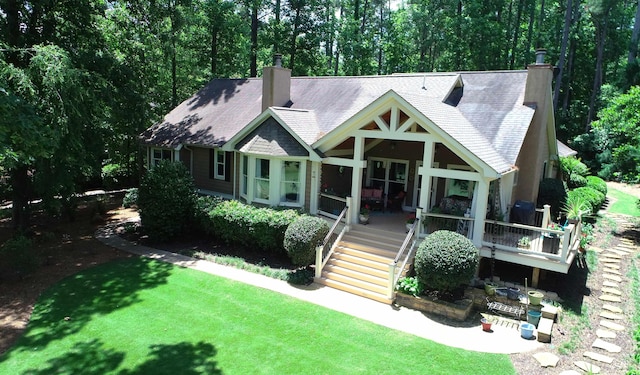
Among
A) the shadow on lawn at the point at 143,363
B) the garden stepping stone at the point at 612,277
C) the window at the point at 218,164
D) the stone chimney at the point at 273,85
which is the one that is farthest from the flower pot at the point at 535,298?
the stone chimney at the point at 273,85

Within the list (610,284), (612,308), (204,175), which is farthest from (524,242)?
(204,175)

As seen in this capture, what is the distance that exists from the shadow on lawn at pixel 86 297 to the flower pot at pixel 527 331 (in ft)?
33.3

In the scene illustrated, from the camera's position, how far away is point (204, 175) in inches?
826

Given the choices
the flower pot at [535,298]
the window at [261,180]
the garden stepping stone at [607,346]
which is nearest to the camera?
the garden stepping stone at [607,346]

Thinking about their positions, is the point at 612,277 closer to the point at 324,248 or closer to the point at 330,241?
the point at 330,241

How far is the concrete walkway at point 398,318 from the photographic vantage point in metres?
10.3

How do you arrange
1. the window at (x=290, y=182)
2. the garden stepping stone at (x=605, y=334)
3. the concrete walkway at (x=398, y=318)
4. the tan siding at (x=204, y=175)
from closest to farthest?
the concrete walkway at (x=398, y=318), the garden stepping stone at (x=605, y=334), the window at (x=290, y=182), the tan siding at (x=204, y=175)

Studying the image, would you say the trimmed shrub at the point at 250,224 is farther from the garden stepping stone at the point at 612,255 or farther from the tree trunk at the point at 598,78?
the tree trunk at the point at 598,78

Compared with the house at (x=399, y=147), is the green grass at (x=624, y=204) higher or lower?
lower

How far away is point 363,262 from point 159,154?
1415cm

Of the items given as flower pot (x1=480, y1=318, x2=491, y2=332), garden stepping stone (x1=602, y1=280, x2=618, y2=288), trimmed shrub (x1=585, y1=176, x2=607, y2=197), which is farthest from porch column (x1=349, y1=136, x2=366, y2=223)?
trimmed shrub (x1=585, y1=176, x2=607, y2=197)

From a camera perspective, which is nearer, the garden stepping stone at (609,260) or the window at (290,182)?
the garden stepping stone at (609,260)

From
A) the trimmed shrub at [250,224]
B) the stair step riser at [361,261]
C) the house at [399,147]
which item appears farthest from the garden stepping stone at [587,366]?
the trimmed shrub at [250,224]

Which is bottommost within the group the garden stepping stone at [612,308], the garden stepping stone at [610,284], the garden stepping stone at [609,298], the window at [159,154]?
the garden stepping stone at [612,308]
